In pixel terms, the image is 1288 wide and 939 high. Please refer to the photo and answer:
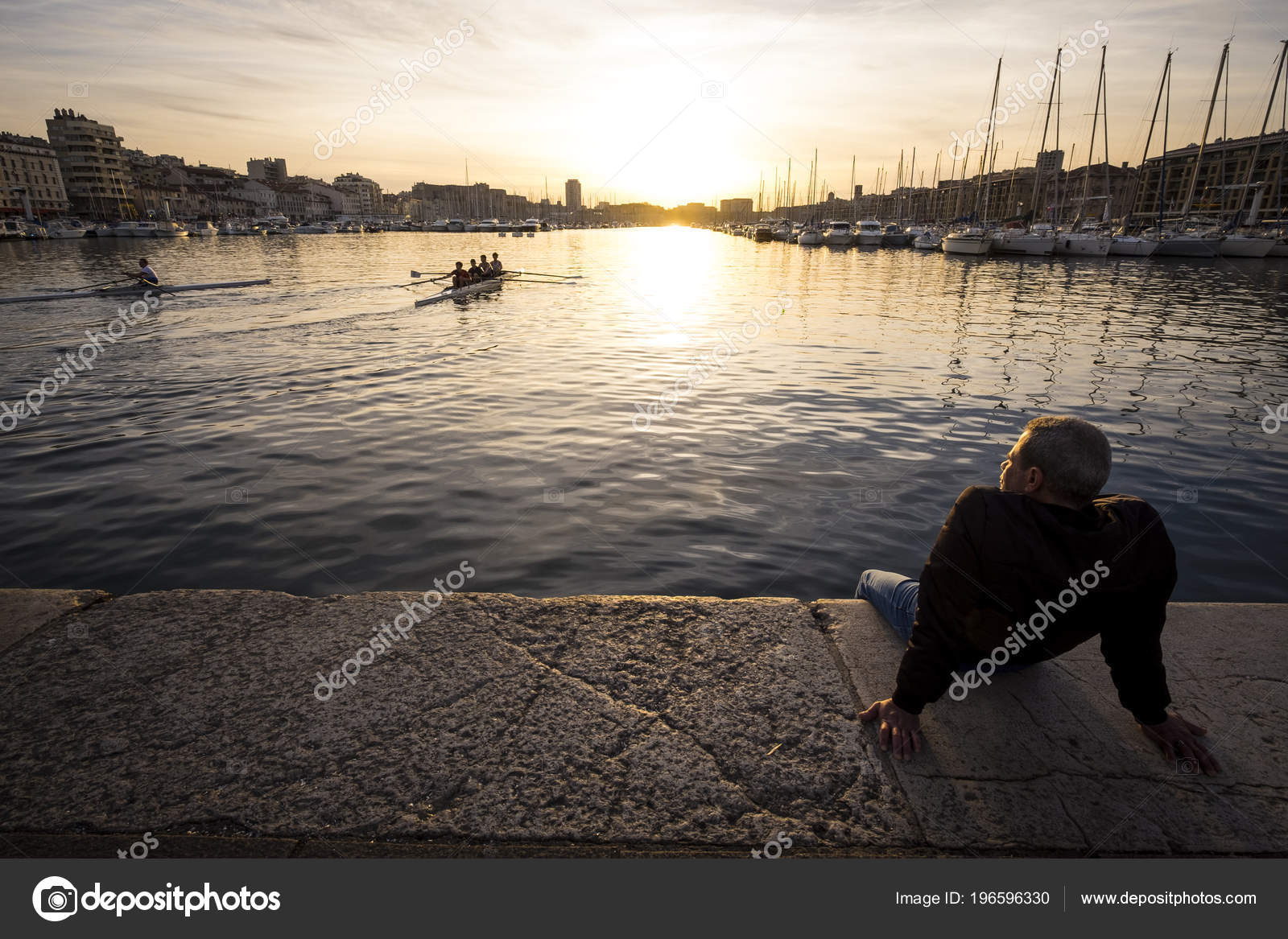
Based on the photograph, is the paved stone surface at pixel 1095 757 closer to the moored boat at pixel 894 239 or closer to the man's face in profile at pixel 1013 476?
the man's face in profile at pixel 1013 476

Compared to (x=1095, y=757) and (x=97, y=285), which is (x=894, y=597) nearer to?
(x=1095, y=757)

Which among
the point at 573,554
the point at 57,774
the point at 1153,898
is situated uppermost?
the point at 57,774

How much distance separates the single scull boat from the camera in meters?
23.9

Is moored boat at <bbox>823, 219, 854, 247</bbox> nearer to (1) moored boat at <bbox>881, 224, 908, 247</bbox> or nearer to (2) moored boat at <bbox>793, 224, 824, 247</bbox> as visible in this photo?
(2) moored boat at <bbox>793, 224, 824, 247</bbox>

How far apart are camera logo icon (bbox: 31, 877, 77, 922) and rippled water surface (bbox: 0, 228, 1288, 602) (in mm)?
3428

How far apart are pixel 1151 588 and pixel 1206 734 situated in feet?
2.49

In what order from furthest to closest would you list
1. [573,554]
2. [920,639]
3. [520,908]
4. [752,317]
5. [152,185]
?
[152,185]
[752,317]
[573,554]
[920,639]
[520,908]

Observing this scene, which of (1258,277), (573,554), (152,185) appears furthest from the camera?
(152,185)

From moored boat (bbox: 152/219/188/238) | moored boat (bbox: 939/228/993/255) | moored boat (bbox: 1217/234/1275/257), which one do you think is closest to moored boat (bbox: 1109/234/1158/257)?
moored boat (bbox: 1217/234/1275/257)

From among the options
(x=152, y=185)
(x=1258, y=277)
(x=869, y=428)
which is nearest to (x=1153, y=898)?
(x=869, y=428)

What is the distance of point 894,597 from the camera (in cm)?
357

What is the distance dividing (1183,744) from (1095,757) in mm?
345

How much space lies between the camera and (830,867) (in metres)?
2.18

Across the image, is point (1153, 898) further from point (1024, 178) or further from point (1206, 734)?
point (1024, 178)
